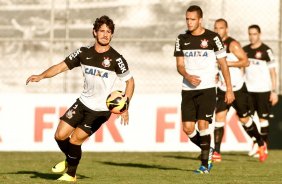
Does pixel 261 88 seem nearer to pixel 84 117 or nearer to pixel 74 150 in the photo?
pixel 84 117

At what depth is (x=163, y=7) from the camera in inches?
929

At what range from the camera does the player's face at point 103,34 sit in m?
12.2

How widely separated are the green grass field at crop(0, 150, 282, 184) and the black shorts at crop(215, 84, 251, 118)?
860mm

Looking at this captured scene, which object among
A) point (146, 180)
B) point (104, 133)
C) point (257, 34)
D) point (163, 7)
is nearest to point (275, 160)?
point (257, 34)

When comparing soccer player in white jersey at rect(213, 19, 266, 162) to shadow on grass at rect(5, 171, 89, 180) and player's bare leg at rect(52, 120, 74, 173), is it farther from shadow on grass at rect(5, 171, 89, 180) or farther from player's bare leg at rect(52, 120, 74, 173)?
player's bare leg at rect(52, 120, 74, 173)

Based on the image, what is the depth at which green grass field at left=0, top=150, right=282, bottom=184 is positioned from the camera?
12.9 m

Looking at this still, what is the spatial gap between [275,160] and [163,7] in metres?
7.31

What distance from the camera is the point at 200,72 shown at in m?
14.1

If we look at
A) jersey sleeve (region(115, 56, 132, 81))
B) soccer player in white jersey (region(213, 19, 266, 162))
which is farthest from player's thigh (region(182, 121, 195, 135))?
soccer player in white jersey (region(213, 19, 266, 162))

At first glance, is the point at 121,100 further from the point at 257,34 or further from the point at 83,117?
the point at 257,34

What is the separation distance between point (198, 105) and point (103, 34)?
2.45m

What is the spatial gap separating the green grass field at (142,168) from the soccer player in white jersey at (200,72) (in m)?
0.66

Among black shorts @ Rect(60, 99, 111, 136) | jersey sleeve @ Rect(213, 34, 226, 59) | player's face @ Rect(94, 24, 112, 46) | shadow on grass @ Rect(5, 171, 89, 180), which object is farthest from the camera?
jersey sleeve @ Rect(213, 34, 226, 59)

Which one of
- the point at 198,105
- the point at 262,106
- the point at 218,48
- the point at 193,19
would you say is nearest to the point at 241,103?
the point at 262,106
